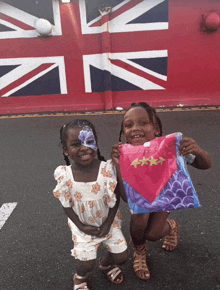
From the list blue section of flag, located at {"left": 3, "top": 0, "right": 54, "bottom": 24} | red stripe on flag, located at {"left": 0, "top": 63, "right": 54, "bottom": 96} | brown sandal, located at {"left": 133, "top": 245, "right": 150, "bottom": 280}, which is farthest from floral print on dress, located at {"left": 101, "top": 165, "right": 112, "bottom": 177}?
blue section of flag, located at {"left": 3, "top": 0, "right": 54, "bottom": 24}

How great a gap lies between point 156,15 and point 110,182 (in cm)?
561

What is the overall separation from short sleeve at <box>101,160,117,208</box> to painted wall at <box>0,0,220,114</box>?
4961 millimetres

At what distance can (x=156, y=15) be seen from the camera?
5996 mm

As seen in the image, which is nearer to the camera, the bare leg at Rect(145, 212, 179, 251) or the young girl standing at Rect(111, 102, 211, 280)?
the young girl standing at Rect(111, 102, 211, 280)

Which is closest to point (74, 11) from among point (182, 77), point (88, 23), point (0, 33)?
point (88, 23)

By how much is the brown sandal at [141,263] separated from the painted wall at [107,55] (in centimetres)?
496

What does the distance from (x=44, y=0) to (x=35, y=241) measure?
588 cm

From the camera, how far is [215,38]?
6059mm

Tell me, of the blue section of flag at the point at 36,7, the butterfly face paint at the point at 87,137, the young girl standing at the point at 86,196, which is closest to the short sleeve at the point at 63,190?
the young girl standing at the point at 86,196

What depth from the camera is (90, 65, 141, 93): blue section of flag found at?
6.35 m

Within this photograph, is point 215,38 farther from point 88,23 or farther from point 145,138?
point 145,138

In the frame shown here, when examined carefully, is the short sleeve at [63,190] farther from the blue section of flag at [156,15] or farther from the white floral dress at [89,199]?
the blue section of flag at [156,15]

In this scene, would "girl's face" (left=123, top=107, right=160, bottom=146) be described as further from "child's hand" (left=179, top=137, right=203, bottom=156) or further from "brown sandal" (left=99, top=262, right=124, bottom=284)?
"brown sandal" (left=99, top=262, right=124, bottom=284)

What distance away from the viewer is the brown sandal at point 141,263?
1663mm
